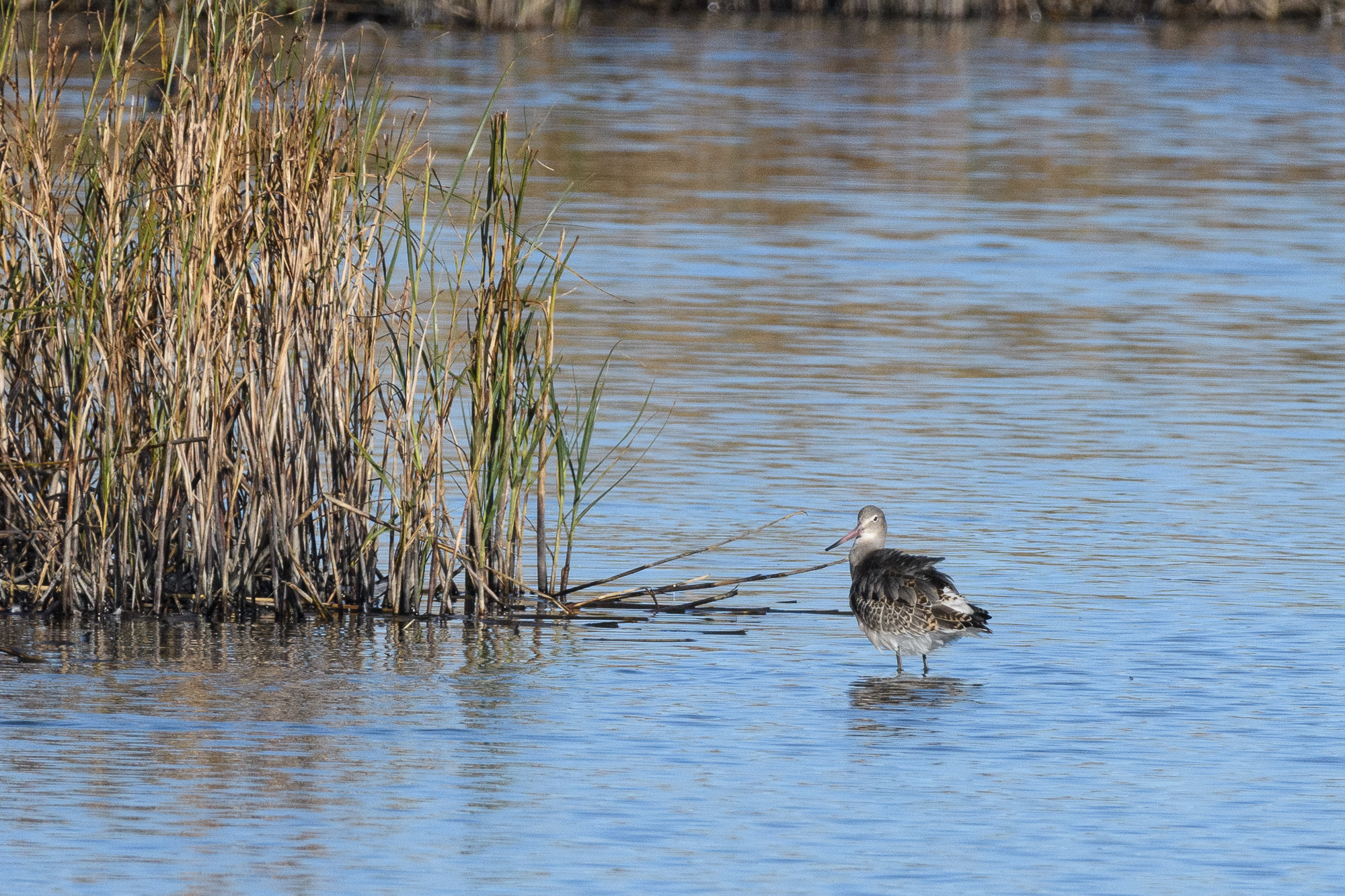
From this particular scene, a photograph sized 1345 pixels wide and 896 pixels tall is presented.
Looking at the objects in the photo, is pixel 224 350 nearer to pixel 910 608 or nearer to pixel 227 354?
pixel 227 354

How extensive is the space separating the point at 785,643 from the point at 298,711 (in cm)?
186

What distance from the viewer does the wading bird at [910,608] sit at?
7.93m

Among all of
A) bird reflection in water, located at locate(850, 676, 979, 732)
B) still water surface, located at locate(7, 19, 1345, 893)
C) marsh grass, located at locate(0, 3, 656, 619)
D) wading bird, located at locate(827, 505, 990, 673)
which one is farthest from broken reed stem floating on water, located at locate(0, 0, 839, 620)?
bird reflection in water, located at locate(850, 676, 979, 732)

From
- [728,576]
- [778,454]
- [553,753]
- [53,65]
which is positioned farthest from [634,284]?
[553,753]

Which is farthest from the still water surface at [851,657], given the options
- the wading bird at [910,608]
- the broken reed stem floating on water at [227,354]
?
the broken reed stem floating on water at [227,354]

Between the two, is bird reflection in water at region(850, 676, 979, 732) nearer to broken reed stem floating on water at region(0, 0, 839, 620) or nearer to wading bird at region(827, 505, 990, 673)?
wading bird at region(827, 505, 990, 673)

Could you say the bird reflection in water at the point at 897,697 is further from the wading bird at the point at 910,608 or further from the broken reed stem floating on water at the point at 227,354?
the broken reed stem floating on water at the point at 227,354

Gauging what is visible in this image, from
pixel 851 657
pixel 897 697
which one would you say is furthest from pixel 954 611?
pixel 851 657

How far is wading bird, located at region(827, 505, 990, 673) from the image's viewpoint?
312 inches

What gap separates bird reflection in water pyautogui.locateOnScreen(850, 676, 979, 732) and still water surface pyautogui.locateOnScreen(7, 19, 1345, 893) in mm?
22

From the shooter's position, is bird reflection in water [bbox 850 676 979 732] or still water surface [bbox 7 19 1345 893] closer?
still water surface [bbox 7 19 1345 893]

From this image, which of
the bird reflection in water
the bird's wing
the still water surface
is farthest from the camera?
the bird's wing

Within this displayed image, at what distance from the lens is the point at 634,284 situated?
646 inches

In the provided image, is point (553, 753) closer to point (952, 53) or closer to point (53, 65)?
point (53, 65)
